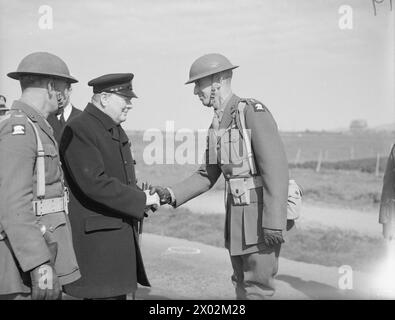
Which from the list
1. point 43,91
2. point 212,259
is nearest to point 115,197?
point 43,91

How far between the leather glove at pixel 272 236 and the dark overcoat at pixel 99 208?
2.87 ft

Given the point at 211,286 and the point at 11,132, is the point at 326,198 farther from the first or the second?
the point at 11,132

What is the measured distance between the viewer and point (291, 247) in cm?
827

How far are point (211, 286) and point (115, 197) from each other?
2.78 m

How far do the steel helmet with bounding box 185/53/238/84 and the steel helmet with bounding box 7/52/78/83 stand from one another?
1.14 meters

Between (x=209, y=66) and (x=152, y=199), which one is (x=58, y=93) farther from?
(x=209, y=66)

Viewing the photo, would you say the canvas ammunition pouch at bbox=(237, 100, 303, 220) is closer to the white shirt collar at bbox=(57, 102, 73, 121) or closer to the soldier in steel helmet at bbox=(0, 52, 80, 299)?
the soldier in steel helmet at bbox=(0, 52, 80, 299)

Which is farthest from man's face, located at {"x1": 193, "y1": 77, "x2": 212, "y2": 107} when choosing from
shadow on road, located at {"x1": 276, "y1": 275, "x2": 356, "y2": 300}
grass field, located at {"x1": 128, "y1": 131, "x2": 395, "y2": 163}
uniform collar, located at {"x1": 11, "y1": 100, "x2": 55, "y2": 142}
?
grass field, located at {"x1": 128, "y1": 131, "x2": 395, "y2": 163}

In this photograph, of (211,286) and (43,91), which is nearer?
(43,91)

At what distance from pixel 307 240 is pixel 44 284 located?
21.0ft

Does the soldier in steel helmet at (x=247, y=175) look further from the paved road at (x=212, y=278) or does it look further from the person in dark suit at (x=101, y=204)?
the paved road at (x=212, y=278)

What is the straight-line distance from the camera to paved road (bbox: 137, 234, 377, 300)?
18.7ft

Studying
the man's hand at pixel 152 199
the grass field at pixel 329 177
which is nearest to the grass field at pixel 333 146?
the grass field at pixel 329 177
